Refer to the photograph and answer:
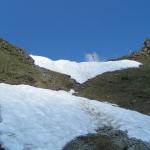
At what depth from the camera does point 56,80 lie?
5184 cm

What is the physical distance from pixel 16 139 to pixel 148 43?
1982 inches

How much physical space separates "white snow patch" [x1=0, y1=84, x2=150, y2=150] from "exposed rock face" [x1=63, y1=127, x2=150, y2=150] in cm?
73

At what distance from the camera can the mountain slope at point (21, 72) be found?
44.1 metres

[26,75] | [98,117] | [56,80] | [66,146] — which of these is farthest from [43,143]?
[56,80]

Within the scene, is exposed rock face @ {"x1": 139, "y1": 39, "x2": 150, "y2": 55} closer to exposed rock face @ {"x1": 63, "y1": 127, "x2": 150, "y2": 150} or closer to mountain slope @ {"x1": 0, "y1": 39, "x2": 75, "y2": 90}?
mountain slope @ {"x1": 0, "y1": 39, "x2": 75, "y2": 90}

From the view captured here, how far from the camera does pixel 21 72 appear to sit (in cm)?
4619

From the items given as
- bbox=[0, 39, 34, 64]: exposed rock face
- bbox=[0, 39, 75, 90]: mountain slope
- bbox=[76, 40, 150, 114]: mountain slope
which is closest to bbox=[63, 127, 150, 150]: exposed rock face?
bbox=[76, 40, 150, 114]: mountain slope

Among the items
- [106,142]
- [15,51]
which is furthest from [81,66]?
[106,142]

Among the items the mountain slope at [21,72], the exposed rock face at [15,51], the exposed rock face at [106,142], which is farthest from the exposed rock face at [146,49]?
the exposed rock face at [106,142]

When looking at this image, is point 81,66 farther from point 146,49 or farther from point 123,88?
point 123,88

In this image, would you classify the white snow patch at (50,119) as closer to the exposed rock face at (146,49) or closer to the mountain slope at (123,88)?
the mountain slope at (123,88)

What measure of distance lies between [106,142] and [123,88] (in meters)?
22.4

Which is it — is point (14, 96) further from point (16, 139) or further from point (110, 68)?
point (110, 68)

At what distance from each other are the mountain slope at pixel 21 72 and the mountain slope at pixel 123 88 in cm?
262
